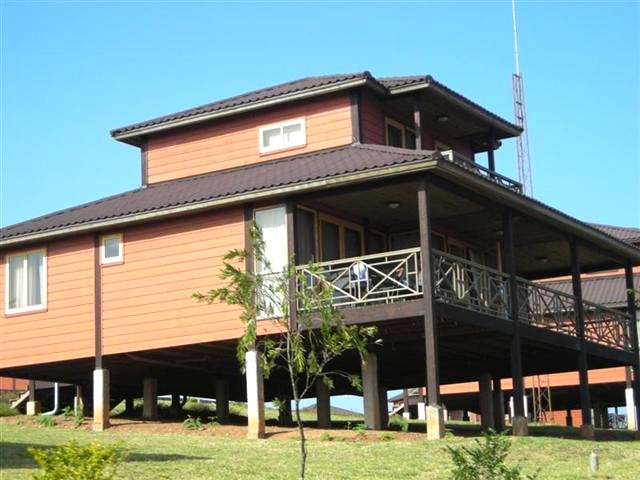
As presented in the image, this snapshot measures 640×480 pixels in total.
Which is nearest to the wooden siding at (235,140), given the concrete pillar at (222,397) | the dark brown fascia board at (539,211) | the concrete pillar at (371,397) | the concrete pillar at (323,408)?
the dark brown fascia board at (539,211)

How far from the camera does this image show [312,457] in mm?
19672

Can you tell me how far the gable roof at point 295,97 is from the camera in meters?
27.5

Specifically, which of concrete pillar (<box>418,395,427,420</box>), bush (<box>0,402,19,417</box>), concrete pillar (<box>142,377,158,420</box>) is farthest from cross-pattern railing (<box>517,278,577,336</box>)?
concrete pillar (<box>418,395,427,420</box>)

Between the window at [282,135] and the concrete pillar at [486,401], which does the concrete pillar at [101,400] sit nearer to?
the window at [282,135]

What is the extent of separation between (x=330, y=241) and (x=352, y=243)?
1.03 meters

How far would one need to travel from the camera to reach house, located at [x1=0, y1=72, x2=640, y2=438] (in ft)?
81.3

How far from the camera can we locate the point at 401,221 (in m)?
28.2

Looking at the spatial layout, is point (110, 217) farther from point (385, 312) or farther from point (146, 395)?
point (385, 312)

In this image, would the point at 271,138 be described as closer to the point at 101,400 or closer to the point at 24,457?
the point at 101,400

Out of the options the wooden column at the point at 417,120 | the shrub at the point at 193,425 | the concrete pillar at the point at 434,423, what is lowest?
the concrete pillar at the point at 434,423

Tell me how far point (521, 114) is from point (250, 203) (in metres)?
22.9

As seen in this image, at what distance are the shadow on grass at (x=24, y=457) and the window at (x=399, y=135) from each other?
1158 cm

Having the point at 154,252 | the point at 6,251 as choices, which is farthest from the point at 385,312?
the point at 6,251

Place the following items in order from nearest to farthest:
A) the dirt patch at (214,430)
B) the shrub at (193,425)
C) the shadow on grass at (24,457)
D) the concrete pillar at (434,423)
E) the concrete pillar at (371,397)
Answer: the shadow on grass at (24,457), the concrete pillar at (434,423), the dirt patch at (214,430), the concrete pillar at (371,397), the shrub at (193,425)
